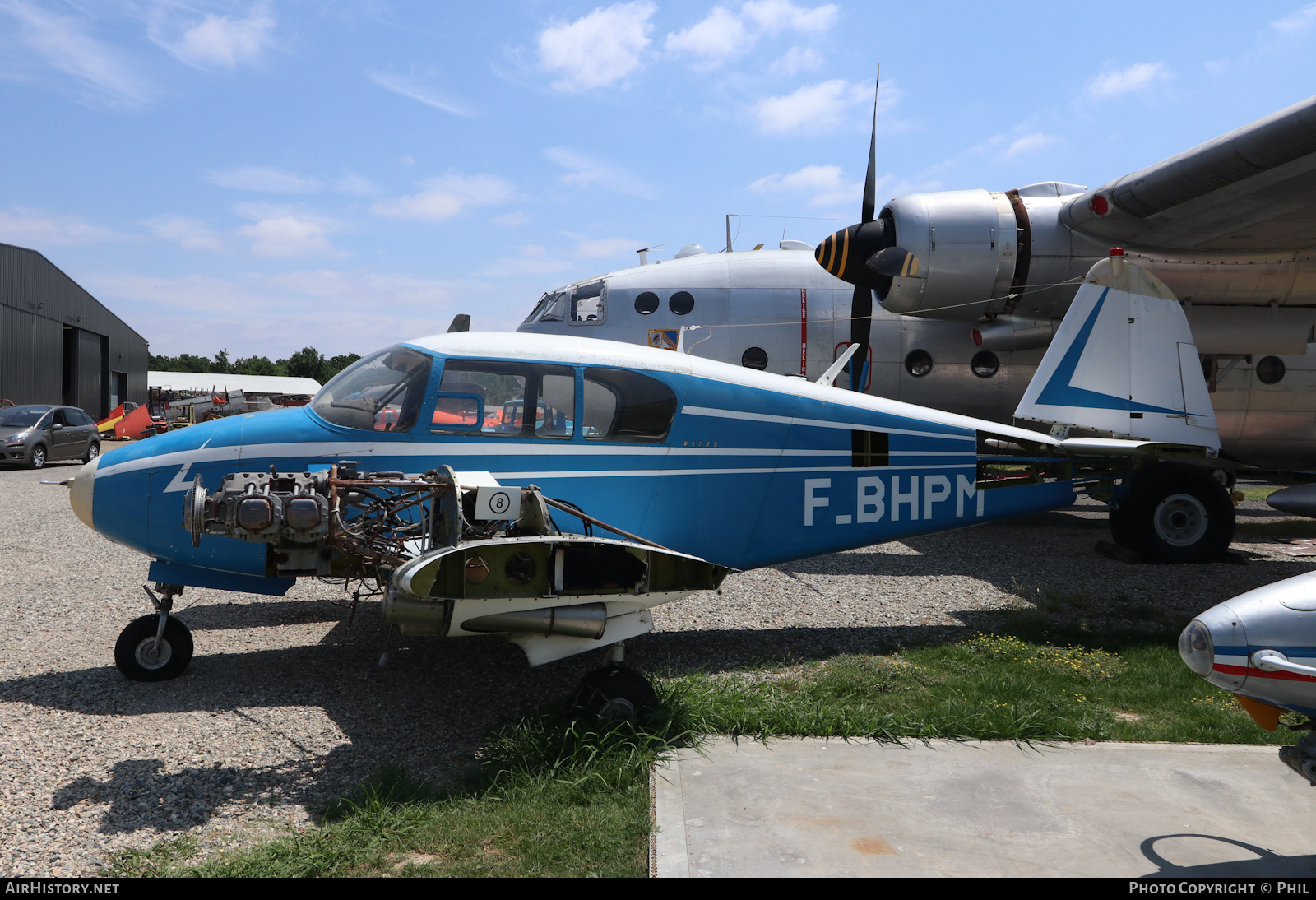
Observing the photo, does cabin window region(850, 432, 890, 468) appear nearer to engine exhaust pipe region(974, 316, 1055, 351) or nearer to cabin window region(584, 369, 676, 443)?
cabin window region(584, 369, 676, 443)

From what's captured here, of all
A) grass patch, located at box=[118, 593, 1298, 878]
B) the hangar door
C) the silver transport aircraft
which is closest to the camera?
grass patch, located at box=[118, 593, 1298, 878]

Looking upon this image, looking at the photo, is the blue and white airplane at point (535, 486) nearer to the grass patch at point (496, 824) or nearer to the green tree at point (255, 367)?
the grass patch at point (496, 824)

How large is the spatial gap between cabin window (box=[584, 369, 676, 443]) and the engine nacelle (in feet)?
20.3

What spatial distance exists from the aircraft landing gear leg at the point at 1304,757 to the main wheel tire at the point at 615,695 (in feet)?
9.89

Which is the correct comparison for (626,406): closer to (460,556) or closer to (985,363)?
(460,556)

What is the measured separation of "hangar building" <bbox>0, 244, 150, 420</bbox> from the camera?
115 feet

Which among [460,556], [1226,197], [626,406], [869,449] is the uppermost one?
[1226,197]

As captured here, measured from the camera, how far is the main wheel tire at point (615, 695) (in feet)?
15.4

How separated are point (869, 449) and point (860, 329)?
577cm

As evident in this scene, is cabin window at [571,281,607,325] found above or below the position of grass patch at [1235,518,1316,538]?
above

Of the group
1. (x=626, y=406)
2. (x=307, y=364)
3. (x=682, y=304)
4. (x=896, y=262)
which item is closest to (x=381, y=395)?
(x=626, y=406)

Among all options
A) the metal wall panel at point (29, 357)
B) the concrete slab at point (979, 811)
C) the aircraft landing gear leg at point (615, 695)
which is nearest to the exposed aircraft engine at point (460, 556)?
the aircraft landing gear leg at point (615, 695)

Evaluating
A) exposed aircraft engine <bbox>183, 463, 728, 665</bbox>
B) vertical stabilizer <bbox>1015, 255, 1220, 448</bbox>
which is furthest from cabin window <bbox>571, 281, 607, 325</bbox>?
exposed aircraft engine <bbox>183, 463, 728, 665</bbox>

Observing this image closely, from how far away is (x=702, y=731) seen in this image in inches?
188
